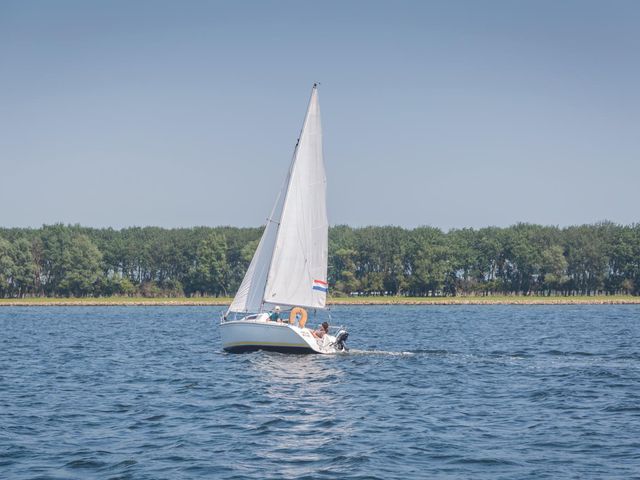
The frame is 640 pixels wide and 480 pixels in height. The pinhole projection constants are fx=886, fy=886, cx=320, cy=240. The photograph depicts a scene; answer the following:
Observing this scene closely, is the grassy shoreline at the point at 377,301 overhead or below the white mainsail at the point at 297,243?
below

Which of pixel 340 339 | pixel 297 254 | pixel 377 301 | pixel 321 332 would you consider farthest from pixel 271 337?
pixel 377 301

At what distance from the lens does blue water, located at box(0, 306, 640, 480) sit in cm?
2269

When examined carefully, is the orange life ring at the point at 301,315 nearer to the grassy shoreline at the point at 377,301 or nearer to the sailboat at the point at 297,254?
the sailboat at the point at 297,254

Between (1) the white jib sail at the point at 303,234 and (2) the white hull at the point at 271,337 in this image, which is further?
(1) the white jib sail at the point at 303,234

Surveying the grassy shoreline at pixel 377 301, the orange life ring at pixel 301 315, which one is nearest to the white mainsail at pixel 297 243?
the orange life ring at pixel 301 315

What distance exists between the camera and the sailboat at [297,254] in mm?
48719

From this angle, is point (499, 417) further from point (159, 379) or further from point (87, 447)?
point (159, 379)

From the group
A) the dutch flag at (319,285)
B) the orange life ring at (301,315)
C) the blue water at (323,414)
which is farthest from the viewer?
the dutch flag at (319,285)

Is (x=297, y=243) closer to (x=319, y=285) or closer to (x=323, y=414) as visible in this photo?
(x=319, y=285)

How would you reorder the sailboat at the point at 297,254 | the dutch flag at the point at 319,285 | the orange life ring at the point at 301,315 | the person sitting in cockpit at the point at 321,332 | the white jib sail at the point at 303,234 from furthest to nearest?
the dutch flag at the point at 319,285 < the white jib sail at the point at 303,234 < the sailboat at the point at 297,254 < the orange life ring at the point at 301,315 < the person sitting in cockpit at the point at 321,332

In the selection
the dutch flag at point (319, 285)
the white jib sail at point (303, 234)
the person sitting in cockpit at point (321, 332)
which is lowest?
the person sitting in cockpit at point (321, 332)

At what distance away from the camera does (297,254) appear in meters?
49.6

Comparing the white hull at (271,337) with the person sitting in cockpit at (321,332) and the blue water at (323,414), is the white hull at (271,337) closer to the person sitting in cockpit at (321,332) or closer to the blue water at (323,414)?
the person sitting in cockpit at (321,332)

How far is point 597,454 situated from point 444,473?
190 inches
